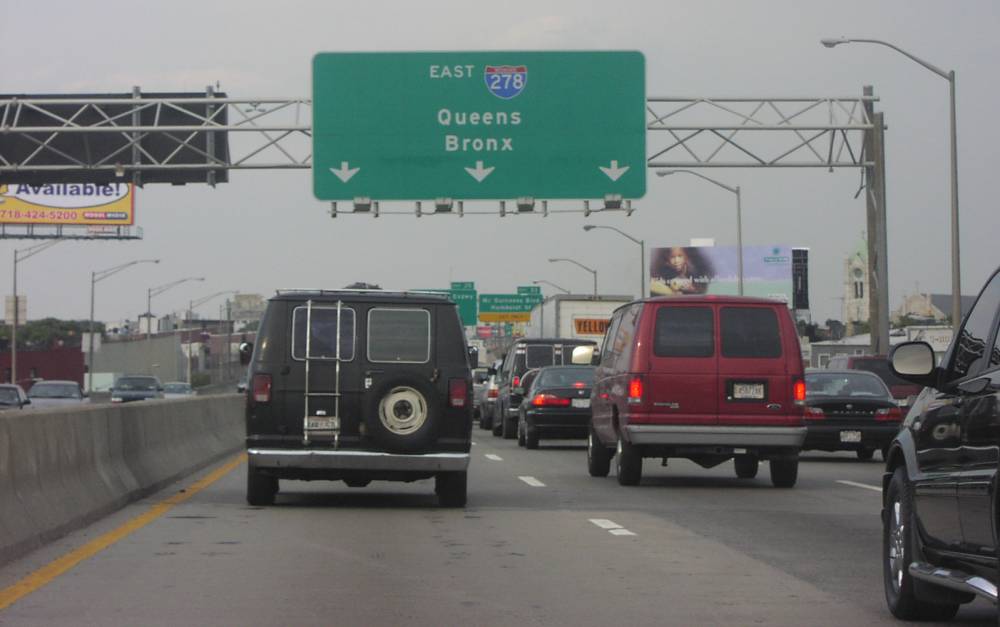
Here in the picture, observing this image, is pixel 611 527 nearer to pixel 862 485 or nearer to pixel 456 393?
pixel 456 393

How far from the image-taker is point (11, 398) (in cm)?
4225

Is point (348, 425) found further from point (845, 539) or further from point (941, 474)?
point (941, 474)

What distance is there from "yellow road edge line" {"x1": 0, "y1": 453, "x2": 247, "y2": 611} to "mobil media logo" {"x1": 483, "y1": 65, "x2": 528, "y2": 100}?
16391mm

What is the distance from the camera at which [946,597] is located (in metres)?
8.43

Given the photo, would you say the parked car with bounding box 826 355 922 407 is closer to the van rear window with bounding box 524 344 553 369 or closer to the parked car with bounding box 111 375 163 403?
the van rear window with bounding box 524 344 553 369

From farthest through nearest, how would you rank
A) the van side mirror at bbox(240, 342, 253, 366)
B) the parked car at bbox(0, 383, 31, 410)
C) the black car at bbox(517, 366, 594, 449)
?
the parked car at bbox(0, 383, 31, 410) < the black car at bbox(517, 366, 594, 449) < the van side mirror at bbox(240, 342, 253, 366)

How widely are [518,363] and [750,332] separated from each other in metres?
17.9

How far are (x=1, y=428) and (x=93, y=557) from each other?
3.73ft

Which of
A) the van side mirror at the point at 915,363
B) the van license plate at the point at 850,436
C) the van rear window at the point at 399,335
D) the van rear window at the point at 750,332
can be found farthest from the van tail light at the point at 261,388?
the van license plate at the point at 850,436

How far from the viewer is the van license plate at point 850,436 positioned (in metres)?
25.9

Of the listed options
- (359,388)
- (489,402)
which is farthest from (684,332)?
(489,402)

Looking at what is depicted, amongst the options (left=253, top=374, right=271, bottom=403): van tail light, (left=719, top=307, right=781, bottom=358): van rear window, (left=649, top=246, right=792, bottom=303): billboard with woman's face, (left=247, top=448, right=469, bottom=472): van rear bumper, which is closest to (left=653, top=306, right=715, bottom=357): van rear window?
(left=719, top=307, right=781, bottom=358): van rear window

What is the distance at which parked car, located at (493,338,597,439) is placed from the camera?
119 feet

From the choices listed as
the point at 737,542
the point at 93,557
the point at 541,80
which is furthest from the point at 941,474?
the point at 541,80
